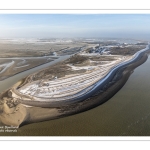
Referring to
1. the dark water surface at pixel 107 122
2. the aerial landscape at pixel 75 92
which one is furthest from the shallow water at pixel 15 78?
the dark water surface at pixel 107 122

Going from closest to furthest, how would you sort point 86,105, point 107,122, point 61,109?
1. point 107,122
2. point 61,109
3. point 86,105

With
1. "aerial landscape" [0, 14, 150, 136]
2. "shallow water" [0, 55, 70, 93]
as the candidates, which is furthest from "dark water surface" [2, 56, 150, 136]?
"shallow water" [0, 55, 70, 93]

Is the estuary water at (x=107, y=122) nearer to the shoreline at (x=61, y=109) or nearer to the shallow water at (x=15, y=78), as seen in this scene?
the shoreline at (x=61, y=109)

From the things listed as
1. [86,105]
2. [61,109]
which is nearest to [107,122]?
[86,105]

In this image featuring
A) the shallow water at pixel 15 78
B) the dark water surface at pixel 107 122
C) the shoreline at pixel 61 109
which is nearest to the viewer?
the dark water surface at pixel 107 122

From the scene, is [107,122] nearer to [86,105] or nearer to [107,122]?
[107,122]

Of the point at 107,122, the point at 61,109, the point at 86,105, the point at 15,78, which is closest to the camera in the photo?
the point at 107,122

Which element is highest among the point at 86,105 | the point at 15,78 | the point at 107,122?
the point at 15,78
